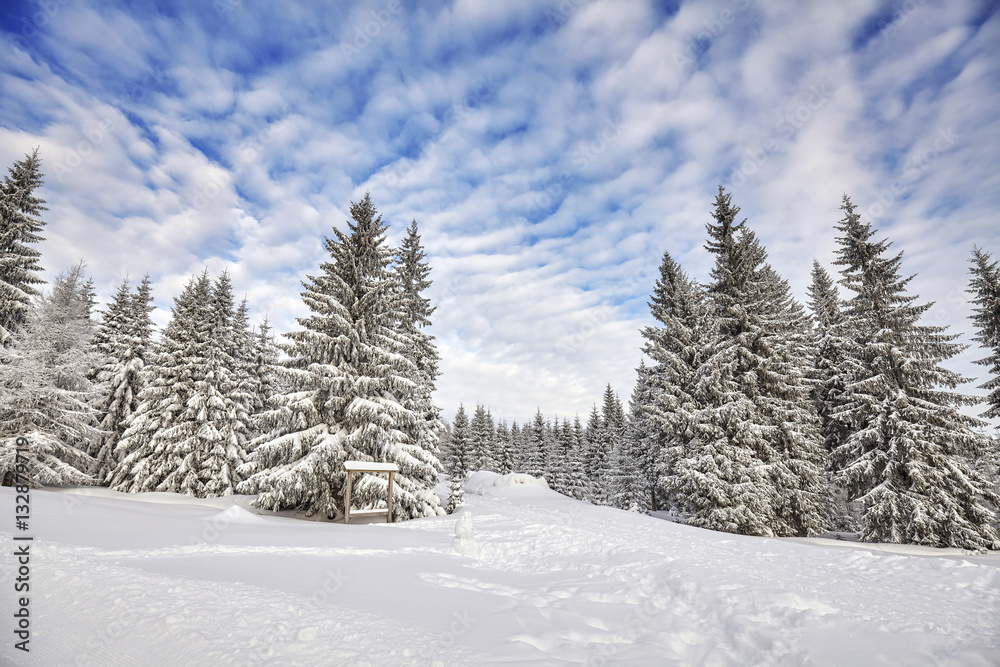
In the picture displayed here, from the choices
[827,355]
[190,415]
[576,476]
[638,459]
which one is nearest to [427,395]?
[190,415]

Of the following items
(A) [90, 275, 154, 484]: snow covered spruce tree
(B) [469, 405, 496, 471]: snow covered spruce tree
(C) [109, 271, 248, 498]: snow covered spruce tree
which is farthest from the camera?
(B) [469, 405, 496, 471]: snow covered spruce tree

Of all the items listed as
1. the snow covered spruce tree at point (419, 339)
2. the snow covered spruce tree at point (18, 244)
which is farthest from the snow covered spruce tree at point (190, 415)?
the snow covered spruce tree at point (419, 339)

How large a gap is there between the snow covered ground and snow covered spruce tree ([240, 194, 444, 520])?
5128 millimetres

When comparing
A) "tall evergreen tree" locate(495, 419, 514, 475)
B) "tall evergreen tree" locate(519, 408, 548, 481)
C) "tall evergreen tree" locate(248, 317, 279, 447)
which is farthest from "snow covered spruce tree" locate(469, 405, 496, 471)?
"tall evergreen tree" locate(248, 317, 279, 447)

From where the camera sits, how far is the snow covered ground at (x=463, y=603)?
12.6 feet

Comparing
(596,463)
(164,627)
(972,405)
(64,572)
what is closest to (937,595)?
(164,627)

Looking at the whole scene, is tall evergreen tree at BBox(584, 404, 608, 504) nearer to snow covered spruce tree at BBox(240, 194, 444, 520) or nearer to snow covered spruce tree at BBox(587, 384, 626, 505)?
snow covered spruce tree at BBox(587, 384, 626, 505)

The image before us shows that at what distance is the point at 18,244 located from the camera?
1836 cm

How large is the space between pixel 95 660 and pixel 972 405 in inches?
1011

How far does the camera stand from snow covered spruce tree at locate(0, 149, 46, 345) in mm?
18031

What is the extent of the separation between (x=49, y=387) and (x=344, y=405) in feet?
46.2

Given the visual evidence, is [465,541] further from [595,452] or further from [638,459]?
[595,452]

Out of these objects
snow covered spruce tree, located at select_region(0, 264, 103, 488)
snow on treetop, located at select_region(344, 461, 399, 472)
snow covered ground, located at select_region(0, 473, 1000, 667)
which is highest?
snow covered spruce tree, located at select_region(0, 264, 103, 488)

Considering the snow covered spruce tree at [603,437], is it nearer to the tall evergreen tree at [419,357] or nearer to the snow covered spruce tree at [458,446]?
the snow covered spruce tree at [458,446]
